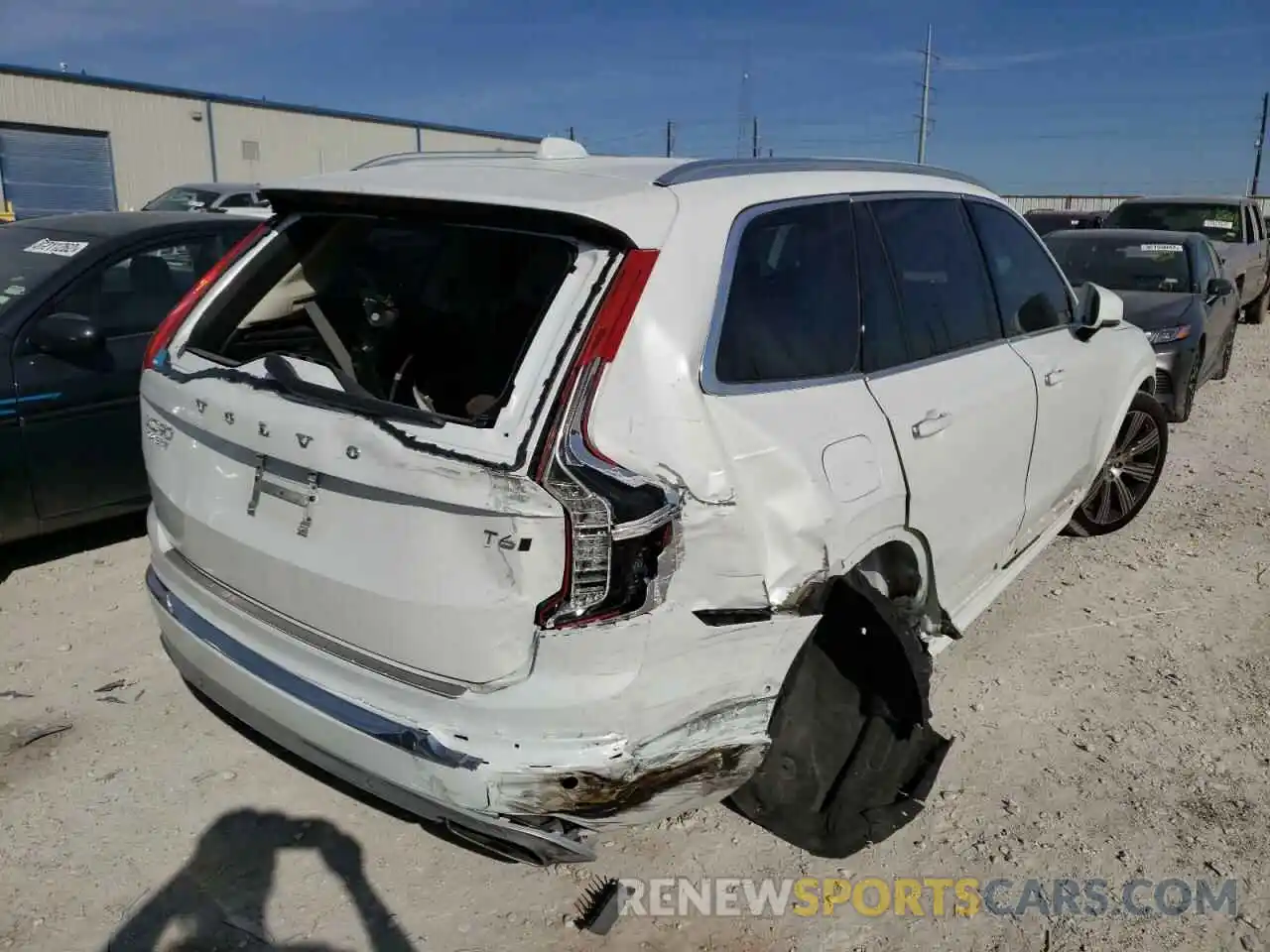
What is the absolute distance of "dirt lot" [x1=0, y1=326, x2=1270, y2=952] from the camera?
262 cm

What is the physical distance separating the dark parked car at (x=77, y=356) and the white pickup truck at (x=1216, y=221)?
1156 cm

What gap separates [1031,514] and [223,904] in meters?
3.16

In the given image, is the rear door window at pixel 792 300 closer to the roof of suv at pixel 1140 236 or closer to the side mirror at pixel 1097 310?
the side mirror at pixel 1097 310

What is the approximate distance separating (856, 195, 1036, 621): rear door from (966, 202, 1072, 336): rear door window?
0.14 m

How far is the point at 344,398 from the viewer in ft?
7.75

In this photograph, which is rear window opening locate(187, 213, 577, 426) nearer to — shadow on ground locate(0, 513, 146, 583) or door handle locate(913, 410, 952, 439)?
door handle locate(913, 410, 952, 439)

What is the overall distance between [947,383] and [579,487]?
1599 millimetres

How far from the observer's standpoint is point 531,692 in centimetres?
211

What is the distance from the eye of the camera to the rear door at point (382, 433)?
6.84 ft

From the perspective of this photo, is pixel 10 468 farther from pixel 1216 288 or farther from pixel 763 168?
pixel 1216 288

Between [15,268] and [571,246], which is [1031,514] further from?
[15,268]

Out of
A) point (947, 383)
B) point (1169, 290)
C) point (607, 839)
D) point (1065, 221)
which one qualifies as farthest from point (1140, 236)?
point (1065, 221)
